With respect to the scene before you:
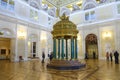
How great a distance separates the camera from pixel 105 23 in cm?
1514

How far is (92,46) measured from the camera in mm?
16891

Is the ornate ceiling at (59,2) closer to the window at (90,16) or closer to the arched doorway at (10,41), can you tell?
the window at (90,16)

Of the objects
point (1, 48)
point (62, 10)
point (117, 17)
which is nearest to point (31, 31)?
point (1, 48)

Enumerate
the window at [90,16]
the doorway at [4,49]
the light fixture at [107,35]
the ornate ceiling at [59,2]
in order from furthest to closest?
the ornate ceiling at [59,2] < the doorway at [4,49] < the window at [90,16] < the light fixture at [107,35]

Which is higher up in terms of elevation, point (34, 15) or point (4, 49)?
point (34, 15)

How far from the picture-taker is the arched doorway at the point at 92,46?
16.5 metres

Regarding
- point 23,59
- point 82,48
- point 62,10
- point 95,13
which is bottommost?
point 23,59

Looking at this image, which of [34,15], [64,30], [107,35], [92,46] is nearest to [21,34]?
[34,15]

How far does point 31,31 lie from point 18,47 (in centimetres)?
293

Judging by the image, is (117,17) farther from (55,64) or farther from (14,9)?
(14,9)

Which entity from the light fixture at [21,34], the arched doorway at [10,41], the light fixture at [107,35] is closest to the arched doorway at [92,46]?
the light fixture at [107,35]

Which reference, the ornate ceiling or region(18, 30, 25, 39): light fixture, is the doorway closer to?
region(18, 30, 25, 39): light fixture

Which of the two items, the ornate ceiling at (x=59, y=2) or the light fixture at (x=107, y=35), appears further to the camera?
the ornate ceiling at (x=59, y=2)

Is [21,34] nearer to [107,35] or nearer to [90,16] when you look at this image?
[90,16]
